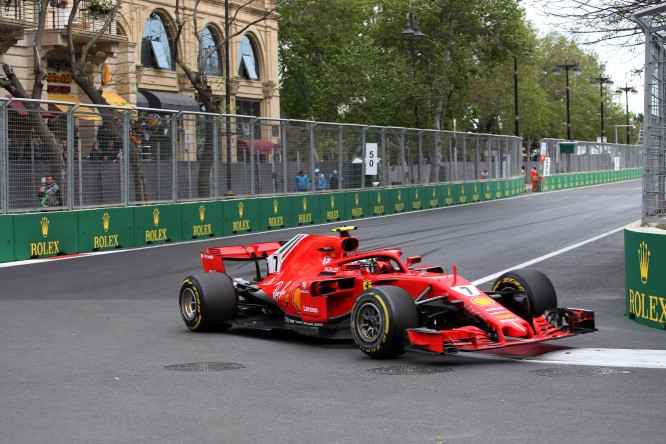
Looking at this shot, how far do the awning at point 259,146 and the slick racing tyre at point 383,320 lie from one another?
17329 millimetres

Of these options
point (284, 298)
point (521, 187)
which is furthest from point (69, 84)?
point (284, 298)

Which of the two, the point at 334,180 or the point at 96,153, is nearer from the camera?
the point at 96,153

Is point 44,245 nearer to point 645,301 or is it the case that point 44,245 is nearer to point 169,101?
point 645,301

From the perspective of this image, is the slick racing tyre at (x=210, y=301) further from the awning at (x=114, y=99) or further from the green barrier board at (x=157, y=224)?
the awning at (x=114, y=99)

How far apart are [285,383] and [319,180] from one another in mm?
22110

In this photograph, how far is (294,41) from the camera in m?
71.9

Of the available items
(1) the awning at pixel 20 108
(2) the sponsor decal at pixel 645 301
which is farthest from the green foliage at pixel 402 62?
(2) the sponsor decal at pixel 645 301

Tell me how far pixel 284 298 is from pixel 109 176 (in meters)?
11.9

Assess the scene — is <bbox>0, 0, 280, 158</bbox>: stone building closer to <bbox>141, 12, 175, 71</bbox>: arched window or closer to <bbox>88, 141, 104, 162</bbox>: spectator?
<bbox>141, 12, 175, 71</bbox>: arched window

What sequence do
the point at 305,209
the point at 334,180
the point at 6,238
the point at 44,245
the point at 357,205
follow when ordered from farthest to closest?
the point at 357,205
the point at 334,180
the point at 305,209
the point at 44,245
the point at 6,238

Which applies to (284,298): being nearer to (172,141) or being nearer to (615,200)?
(172,141)

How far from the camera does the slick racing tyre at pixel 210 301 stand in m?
10.5

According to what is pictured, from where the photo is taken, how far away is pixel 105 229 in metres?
21.0

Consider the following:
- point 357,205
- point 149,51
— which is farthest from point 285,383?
point 149,51
